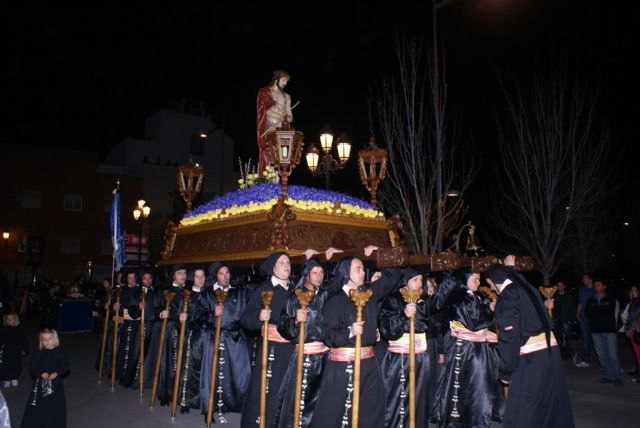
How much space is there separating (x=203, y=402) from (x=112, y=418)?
1.42 meters

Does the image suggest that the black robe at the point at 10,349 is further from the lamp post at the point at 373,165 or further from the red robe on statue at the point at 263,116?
the lamp post at the point at 373,165

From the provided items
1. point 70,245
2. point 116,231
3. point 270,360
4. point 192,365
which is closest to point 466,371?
point 270,360

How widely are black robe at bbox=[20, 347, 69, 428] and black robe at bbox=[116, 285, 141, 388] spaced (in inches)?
158

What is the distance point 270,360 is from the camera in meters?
6.63

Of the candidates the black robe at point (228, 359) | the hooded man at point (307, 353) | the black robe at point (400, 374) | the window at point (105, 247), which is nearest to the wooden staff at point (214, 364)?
the black robe at point (228, 359)

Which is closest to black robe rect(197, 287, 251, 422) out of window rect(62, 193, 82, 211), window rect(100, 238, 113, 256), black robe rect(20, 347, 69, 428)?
black robe rect(20, 347, 69, 428)

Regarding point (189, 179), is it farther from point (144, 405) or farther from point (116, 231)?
point (144, 405)

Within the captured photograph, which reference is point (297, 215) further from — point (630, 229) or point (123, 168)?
point (123, 168)

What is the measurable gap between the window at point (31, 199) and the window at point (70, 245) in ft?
9.93

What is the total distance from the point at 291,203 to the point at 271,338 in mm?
2647

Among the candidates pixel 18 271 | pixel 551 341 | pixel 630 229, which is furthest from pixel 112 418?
pixel 18 271

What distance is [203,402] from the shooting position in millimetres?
7828

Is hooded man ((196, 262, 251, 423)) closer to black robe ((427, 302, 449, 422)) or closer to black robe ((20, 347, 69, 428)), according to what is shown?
black robe ((20, 347, 69, 428))

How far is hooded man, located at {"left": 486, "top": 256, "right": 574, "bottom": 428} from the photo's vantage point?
17.7ft
